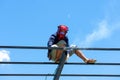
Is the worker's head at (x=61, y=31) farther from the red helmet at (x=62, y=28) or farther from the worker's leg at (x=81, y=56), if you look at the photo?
the worker's leg at (x=81, y=56)

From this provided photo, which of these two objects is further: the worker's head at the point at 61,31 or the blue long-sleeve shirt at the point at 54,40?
the worker's head at the point at 61,31

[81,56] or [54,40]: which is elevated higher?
[54,40]

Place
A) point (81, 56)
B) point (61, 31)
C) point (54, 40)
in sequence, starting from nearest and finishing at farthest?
point (81, 56) → point (54, 40) → point (61, 31)

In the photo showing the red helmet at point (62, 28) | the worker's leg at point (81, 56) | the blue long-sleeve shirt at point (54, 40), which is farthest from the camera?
the red helmet at point (62, 28)

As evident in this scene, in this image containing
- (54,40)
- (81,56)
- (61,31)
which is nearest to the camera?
(81,56)

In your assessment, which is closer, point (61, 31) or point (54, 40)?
point (54, 40)

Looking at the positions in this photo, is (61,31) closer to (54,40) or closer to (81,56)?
(54,40)

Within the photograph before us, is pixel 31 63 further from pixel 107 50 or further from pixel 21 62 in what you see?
pixel 107 50

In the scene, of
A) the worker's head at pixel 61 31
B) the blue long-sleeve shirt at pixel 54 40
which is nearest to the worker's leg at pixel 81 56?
the blue long-sleeve shirt at pixel 54 40

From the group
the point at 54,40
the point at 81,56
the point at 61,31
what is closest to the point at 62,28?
the point at 61,31

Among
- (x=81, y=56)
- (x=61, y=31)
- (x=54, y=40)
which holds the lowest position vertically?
(x=81, y=56)

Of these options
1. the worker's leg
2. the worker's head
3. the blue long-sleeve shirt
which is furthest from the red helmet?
the worker's leg

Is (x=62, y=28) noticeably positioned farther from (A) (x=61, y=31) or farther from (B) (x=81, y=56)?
(B) (x=81, y=56)
